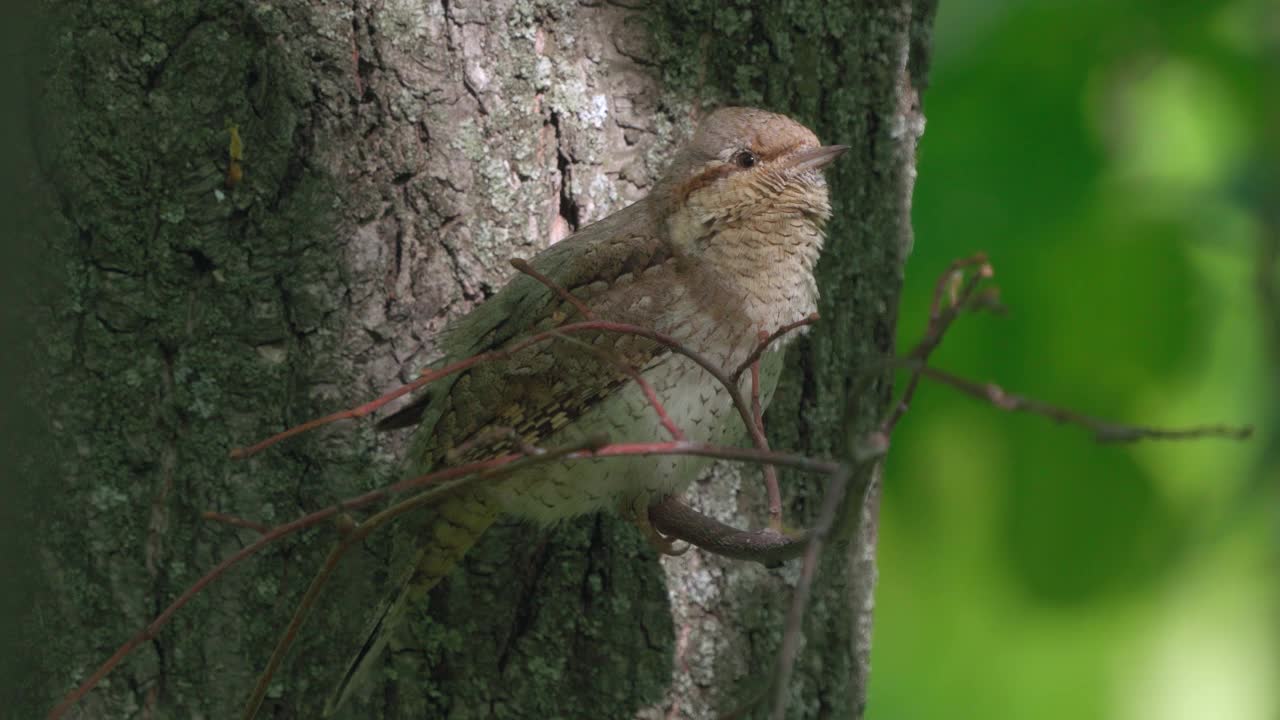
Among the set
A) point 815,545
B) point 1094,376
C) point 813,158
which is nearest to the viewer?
point 815,545

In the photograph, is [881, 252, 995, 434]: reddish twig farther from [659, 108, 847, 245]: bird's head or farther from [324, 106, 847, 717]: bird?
[659, 108, 847, 245]: bird's head

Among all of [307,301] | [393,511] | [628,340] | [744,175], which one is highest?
[744,175]

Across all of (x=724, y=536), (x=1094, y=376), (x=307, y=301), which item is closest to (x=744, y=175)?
(x=724, y=536)

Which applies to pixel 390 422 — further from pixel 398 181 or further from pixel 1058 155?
pixel 1058 155

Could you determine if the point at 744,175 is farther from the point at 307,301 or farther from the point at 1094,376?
the point at 1094,376

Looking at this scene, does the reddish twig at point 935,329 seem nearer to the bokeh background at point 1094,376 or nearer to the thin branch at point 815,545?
the thin branch at point 815,545

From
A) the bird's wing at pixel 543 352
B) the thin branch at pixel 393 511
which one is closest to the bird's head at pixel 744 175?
the bird's wing at pixel 543 352

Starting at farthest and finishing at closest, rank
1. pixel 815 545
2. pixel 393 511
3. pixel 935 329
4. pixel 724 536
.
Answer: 1. pixel 724 536
2. pixel 393 511
3. pixel 935 329
4. pixel 815 545
